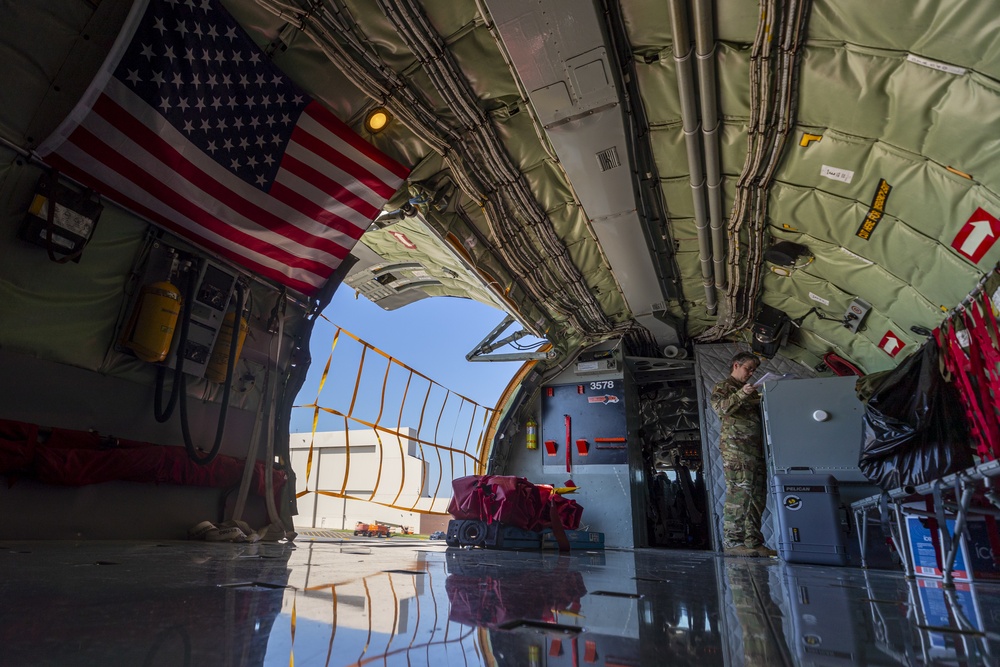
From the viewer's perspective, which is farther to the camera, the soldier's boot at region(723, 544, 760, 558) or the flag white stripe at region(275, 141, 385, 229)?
the soldier's boot at region(723, 544, 760, 558)

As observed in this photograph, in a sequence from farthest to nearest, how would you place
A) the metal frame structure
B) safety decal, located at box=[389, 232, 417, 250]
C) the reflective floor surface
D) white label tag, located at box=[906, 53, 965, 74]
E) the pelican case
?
1. safety decal, located at box=[389, 232, 417, 250]
2. the pelican case
3. white label tag, located at box=[906, 53, 965, 74]
4. the metal frame structure
5. the reflective floor surface

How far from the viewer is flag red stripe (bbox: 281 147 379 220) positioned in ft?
11.4

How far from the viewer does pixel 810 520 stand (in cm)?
402

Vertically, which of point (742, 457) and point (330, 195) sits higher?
point (330, 195)

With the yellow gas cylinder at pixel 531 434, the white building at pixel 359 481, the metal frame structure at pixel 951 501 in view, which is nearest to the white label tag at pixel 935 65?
the metal frame structure at pixel 951 501

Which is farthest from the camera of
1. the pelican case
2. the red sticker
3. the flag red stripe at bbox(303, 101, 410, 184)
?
the red sticker

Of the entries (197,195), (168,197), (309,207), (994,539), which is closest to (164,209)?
(168,197)

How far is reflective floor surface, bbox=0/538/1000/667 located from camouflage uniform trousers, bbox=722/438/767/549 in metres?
3.46

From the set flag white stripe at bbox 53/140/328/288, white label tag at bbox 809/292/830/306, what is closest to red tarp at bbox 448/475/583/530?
flag white stripe at bbox 53/140/328/288

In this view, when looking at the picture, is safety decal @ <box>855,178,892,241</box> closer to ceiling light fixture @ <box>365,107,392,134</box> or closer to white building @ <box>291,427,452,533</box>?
ceiling light fixture @ <box>365,107,392,134</box>

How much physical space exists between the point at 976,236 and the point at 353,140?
3860 mm

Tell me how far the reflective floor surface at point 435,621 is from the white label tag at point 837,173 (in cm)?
251

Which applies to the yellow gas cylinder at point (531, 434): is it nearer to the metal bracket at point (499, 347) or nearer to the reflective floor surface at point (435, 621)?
the metal bracket at point (499, 347)

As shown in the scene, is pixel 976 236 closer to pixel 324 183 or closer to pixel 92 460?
pixel 324 183
